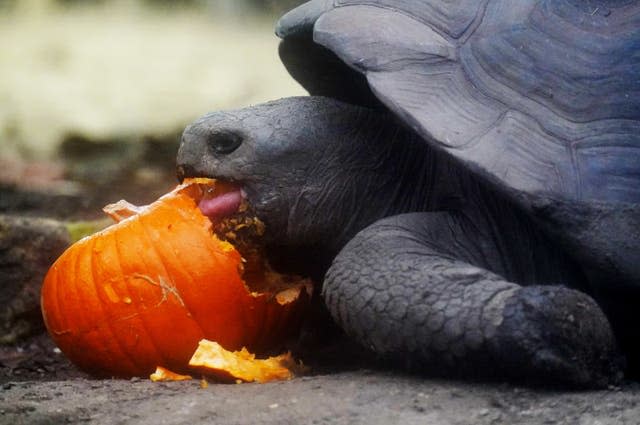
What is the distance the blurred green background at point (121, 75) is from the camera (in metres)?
7.18

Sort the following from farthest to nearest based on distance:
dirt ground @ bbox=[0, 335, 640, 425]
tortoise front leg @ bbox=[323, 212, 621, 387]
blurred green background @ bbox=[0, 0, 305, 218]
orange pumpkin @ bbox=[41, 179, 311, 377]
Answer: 1. blurred green background @ bbox=[0, 0, 305, 218]
2. orange pumpkin @ bbox=[41, 179, 311, 377]
3. tortoise front leg @ bbox=[323, 212, 621, 387]
4. dirt ground @ bbox=[0, 335, 640, 425]

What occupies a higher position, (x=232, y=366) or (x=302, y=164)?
(x=302, y=164)

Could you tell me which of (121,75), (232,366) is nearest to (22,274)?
(232,366)

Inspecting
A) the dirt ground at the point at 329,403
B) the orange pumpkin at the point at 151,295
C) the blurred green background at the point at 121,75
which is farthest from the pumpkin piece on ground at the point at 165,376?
the blurred green background at the point at 121,75

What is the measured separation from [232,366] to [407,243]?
23.4 inches

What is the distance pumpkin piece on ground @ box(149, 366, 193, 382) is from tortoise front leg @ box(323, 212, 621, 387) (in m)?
0.51

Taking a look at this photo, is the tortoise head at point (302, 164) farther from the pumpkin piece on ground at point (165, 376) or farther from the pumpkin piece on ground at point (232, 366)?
the pumpkin piece on ground at point (165, 376)

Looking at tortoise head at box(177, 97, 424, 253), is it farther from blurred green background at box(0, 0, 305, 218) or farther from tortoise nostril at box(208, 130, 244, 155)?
blurred green background at box(0, 0, 305, 218)

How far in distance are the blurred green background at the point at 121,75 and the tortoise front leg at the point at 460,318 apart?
4.78 metres

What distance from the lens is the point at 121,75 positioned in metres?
7.36

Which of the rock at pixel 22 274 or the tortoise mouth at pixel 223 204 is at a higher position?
the tortoise mouth at pixel 223 204

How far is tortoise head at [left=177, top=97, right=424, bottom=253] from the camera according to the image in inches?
108

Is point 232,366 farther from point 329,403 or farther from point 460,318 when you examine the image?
point 460,318

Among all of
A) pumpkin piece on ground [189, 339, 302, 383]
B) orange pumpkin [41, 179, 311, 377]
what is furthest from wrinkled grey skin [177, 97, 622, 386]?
pumpkin piece on ground [189, 339, 302, 383]
